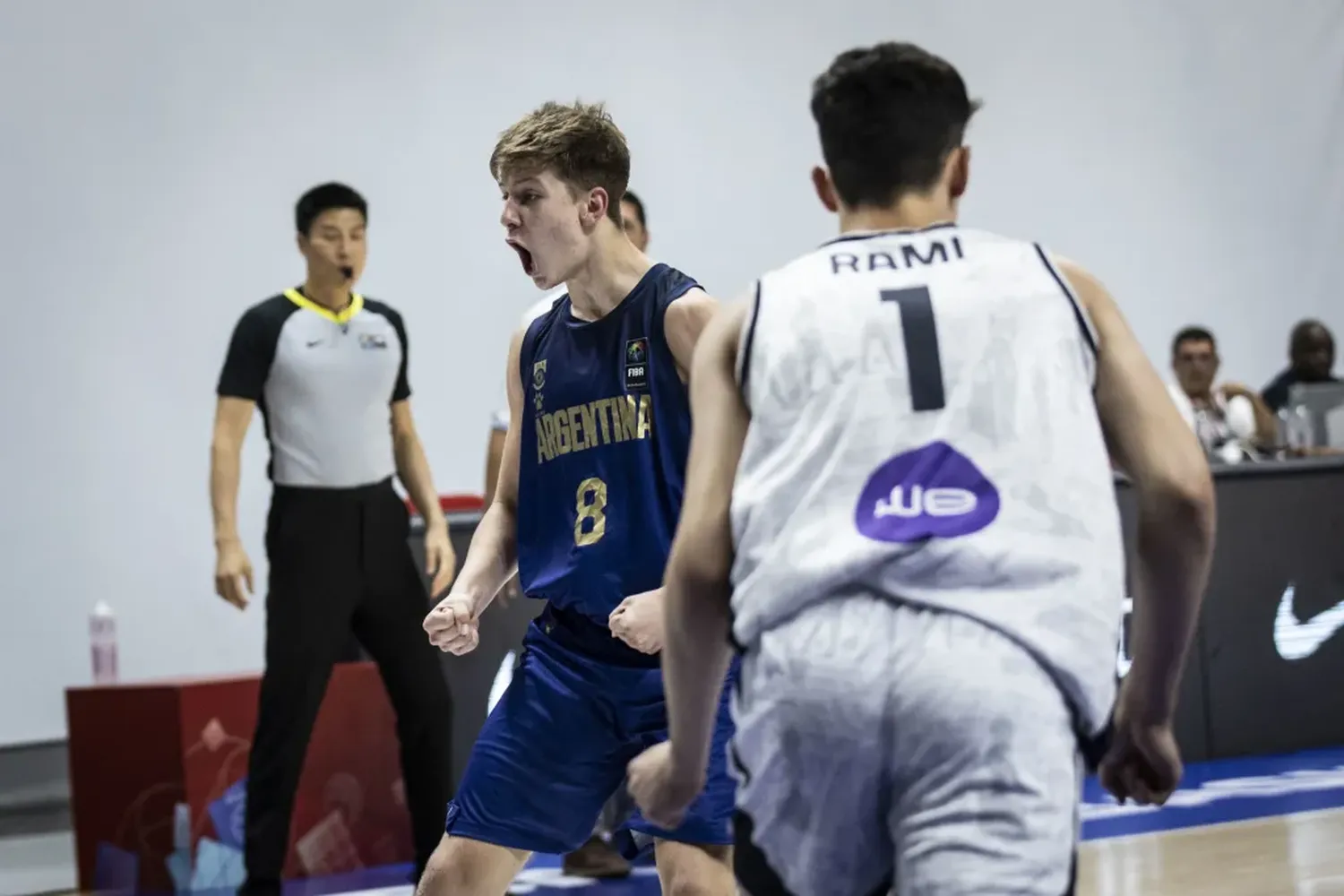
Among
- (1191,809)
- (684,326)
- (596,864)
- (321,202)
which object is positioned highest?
(321,202)

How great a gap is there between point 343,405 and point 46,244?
371 centimetres

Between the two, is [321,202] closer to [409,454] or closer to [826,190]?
[409,454]

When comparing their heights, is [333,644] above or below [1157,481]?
below

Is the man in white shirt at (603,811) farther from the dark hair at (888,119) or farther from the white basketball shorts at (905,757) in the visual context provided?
the white basketball shorts at (905,757)

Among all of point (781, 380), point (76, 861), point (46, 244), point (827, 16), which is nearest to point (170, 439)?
point (46, 244)

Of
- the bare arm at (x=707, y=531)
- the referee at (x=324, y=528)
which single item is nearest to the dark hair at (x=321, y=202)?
the referee at (x=324, y=528)

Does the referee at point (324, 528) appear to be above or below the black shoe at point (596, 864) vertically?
above

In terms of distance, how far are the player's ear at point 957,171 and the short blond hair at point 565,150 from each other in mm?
1114

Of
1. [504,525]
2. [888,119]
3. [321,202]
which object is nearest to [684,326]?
[504,525]

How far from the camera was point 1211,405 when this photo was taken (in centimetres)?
891

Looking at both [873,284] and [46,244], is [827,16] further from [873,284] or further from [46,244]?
[873,284]

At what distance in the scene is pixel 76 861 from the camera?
6.02 meters

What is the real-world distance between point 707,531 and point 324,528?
3.76 metres

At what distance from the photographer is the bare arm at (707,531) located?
1.85m
